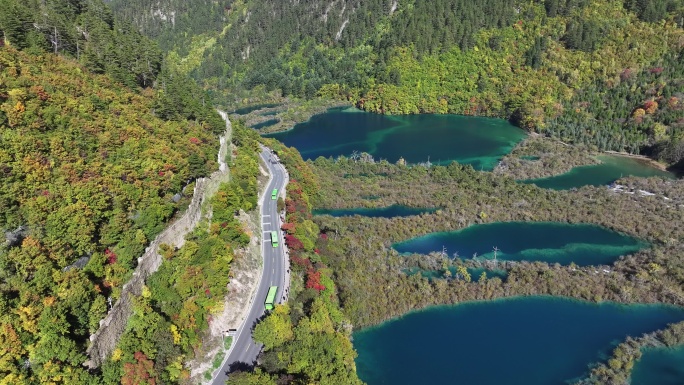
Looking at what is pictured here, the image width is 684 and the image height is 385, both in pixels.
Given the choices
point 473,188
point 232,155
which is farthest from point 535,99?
point 232,155

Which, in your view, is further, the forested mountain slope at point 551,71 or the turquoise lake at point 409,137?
the forested mountain slope at point 551,71

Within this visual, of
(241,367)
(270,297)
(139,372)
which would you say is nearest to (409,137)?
(270,297)

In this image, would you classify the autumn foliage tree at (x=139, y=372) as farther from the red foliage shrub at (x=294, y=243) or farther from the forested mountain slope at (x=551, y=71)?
the forested mountain slope at (x=551, y=71)

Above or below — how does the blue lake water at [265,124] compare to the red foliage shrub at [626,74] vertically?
below

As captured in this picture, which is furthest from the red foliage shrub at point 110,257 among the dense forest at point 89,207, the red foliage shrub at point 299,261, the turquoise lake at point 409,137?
the turquoise lake at point 409,137

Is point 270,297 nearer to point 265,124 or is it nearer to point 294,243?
point 294,243
